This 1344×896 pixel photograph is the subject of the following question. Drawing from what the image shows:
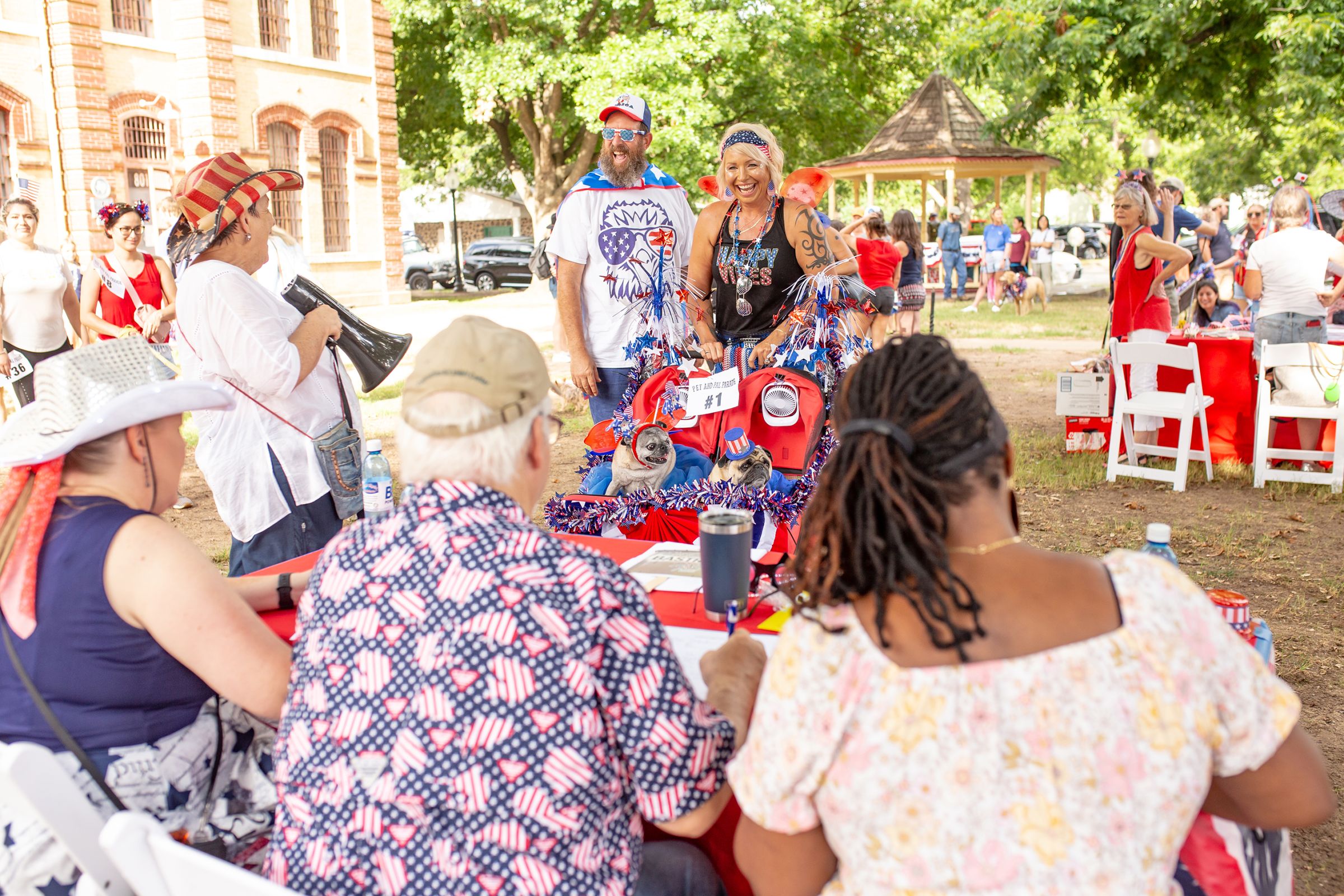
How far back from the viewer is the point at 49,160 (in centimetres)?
1708

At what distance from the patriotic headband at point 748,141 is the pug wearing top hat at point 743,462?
1.25 metres

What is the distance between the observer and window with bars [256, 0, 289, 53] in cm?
2020

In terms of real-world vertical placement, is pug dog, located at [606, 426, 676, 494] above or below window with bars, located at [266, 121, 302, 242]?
below

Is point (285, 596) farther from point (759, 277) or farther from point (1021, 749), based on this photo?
point (759, 277)

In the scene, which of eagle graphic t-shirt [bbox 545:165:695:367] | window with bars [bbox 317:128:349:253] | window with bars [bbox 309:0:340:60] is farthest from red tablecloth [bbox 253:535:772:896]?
window with bars [bbox 309:0:340:60]

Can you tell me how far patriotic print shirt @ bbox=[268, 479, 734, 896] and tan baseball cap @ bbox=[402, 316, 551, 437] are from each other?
122 mm

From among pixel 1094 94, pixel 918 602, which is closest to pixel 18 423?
pixel 918 602

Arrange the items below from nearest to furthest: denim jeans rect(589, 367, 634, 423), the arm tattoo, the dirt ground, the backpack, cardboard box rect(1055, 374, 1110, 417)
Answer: the dirt ground, the arm tattoo, denim jeans rect(589, 367, 634, 423), the backpack, cardboard box rect(1055, 374, 1110, 417)

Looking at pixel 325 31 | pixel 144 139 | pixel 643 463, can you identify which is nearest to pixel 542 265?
pixel 643 463

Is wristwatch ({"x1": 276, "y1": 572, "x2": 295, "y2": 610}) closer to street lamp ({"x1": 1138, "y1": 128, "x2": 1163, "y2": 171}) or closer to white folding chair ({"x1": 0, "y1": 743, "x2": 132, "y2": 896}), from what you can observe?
white folding chair ({"x1": 0, "y1": 743, "x2": 132, "y2": 896})

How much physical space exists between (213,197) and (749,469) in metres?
1.81

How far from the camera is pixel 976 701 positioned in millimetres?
1209

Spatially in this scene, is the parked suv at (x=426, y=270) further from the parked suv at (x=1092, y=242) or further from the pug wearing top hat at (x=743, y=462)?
the pug wearing top hat at (x=743, y=462)

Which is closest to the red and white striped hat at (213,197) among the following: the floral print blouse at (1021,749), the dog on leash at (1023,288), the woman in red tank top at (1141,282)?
the floral print blouse at (1021,749)
